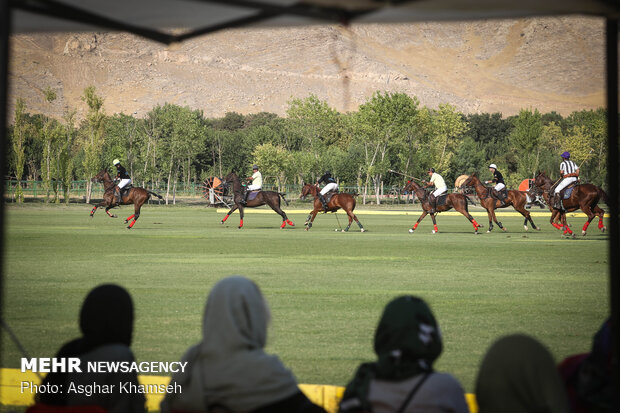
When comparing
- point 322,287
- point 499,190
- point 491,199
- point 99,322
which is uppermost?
point 499,190

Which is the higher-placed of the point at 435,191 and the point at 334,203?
the point at 435,191

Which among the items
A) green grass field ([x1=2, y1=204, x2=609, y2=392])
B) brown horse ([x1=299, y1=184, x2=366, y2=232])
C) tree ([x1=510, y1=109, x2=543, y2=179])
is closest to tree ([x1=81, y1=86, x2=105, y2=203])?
brown horse ([x1=299, y1=184, x2=366, y2=232])

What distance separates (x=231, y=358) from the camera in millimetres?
3754

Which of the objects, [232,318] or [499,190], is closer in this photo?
[232,318]

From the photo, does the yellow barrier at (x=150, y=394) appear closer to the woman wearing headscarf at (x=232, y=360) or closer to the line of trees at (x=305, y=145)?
the woman wearing headscarf at (x=232, y=360)

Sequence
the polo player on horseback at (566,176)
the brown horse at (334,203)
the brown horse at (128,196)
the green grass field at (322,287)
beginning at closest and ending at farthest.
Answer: the green grass field at (322,287), the polo player on horseback at (566,176), the brown horse at (334,203), the brown horse at (128,196)

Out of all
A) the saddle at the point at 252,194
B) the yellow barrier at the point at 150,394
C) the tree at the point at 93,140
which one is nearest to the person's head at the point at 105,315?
the yellow barrier at the point at 150,394

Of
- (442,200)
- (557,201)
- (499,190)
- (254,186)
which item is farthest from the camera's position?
(254,186)

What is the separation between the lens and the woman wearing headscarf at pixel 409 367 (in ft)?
11.7

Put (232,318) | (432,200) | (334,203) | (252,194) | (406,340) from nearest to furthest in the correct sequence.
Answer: (406,340), (232,318), (432,200), (334,203), (252,194)

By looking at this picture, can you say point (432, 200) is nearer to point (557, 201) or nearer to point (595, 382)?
point (557, 201)

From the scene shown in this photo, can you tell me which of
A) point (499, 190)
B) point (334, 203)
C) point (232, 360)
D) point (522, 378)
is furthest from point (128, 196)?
point (522, 378)

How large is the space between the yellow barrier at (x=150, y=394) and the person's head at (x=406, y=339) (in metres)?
2.86

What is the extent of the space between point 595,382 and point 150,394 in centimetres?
412
